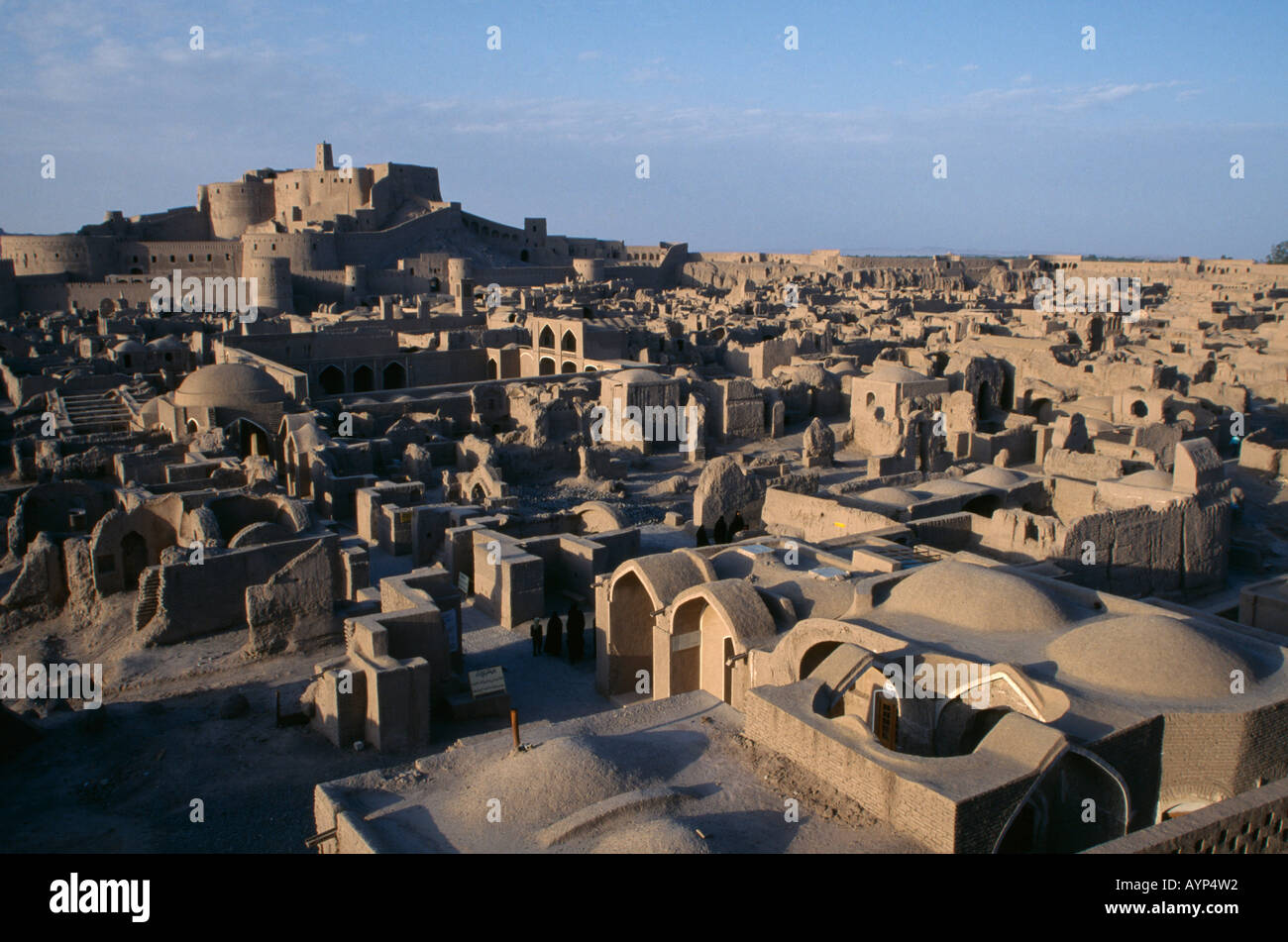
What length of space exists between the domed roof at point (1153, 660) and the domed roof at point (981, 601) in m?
0.79

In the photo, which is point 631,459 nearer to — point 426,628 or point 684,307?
point 426,628

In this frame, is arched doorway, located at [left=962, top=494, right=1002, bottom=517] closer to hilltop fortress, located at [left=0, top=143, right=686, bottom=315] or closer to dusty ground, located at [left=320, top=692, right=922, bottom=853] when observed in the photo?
dusty ground, located at [left=320, top=692, right=922, bottom=853]

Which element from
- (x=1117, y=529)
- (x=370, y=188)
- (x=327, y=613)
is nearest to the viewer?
(x=327, y=613)

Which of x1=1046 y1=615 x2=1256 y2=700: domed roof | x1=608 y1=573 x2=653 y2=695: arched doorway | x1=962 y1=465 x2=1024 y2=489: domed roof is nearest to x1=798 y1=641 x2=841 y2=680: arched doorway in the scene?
x1=1046 y1=615 x2=1256 y2=700: domed roof

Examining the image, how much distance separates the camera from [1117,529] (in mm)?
14562

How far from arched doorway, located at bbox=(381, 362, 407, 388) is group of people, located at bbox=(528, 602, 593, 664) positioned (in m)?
21.4

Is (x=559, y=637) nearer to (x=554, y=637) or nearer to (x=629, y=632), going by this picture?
(x=554, y=637)

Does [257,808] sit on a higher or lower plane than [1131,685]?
lower

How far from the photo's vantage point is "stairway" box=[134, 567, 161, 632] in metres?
13.7

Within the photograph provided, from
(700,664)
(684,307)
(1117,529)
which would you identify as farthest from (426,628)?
(684,307)

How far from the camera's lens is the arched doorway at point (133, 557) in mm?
15203

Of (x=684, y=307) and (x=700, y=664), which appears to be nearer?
(x=700, y=664)

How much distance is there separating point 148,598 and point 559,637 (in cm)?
578

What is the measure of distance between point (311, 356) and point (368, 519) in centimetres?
1627
